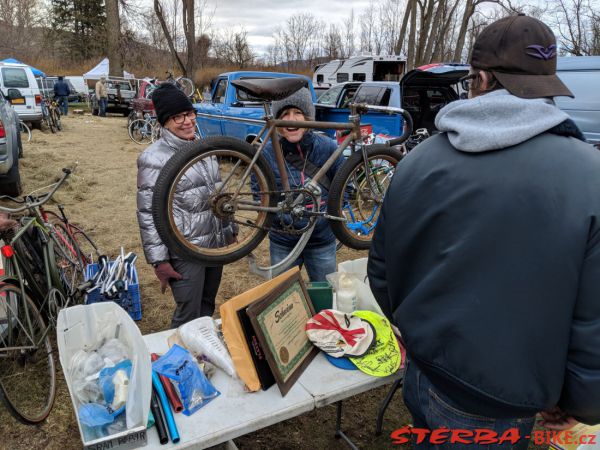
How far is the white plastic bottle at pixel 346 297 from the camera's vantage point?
7.61 ft

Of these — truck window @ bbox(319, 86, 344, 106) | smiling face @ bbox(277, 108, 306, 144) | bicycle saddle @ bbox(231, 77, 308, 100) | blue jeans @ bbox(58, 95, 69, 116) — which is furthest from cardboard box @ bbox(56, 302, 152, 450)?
blue jeans @ bbox(58, 95, 69, 116)

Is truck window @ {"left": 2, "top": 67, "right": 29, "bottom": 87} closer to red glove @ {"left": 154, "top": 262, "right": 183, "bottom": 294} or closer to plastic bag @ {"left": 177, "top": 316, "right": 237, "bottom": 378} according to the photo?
red glove @ {"left": 154, "top": 262, "right": 183, "bottom": 294}

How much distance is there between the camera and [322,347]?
1982 millimetres

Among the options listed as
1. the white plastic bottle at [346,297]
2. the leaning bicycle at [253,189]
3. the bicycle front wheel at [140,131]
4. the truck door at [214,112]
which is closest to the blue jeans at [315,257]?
the leaning bicycle at [253,189]


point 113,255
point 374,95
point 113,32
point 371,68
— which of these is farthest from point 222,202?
point 113,32

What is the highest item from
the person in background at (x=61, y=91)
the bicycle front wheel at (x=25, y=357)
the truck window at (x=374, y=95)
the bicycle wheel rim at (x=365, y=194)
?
the person in background at (x=61, y=91)

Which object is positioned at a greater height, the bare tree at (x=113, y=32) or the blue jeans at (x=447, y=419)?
the bare tree at (x=113, y=32)

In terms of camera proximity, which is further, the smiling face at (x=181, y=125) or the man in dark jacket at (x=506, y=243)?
the smiling face at (x=181, y=125)

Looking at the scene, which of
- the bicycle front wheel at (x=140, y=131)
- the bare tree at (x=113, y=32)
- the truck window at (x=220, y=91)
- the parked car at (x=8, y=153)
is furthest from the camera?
the bare tree at (x=113, y=32)

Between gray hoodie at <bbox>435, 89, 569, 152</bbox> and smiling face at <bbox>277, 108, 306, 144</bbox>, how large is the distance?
143 centimetres

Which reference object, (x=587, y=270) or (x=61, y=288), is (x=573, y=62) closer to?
(x=587, y=270)

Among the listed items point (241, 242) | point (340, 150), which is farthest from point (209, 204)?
point (340, 150)

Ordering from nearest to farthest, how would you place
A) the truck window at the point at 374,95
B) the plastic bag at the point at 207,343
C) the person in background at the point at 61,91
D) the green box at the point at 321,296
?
the plastic bag at the point at 207,343
the green box at the point at 321,296
the truck window at the point at 374,95
the person in background at the point at 61,91

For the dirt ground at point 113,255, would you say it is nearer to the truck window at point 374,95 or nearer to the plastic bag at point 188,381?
the plastic bag at point 188,381
